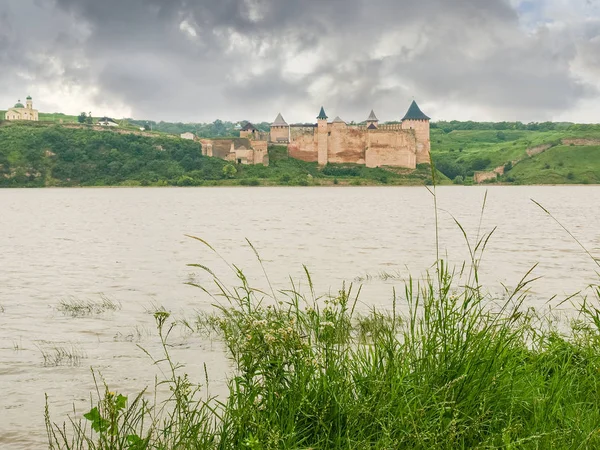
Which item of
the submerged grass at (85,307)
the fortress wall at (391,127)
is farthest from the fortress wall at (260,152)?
the submerged grass at (85,307)

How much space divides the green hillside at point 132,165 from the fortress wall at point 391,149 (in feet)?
5.14

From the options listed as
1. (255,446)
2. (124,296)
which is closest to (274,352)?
(255,446)

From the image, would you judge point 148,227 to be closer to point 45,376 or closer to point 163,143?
point 45,376

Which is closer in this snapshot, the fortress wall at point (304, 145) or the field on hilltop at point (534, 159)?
the field on hilltop at point (534, 159)

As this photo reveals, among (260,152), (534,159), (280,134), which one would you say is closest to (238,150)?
(260,152)

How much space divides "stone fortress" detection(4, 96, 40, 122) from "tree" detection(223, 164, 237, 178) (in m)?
46.6

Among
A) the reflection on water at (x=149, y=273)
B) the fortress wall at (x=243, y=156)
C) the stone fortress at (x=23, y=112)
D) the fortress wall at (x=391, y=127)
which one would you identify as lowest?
the reflection on water at (x=149, y=273)

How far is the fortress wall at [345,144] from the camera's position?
9738 centimetres

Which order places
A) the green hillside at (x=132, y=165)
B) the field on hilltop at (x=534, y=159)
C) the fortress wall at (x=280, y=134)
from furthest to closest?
the fortress wall at (x=280, y=134) < the field on hilltop at (x=534, y=159) < the green hillside at (x=132, y=165)

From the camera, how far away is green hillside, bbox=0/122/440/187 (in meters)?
83.1

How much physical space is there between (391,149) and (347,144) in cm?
666

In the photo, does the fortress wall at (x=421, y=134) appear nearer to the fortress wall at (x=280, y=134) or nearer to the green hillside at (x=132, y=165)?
the green hillside at (x=132, y=165)

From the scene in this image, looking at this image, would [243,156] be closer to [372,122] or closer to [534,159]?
[372,122]

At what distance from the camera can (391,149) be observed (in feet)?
315
